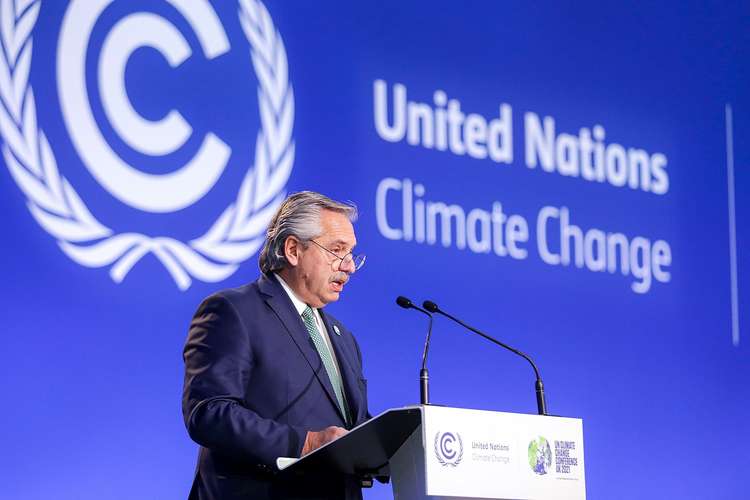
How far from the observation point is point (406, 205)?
499cm

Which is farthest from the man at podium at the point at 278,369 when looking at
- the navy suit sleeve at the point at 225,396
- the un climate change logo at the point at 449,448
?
the un climate change logo at the point at 449,448

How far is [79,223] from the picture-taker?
160 inches

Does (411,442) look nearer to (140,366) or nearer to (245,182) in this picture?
(140,366)

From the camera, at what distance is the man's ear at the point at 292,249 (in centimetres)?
333

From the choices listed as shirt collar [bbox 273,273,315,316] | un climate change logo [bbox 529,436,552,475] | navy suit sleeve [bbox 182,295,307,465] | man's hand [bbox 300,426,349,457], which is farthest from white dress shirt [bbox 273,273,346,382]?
un climate change logo [bbox 529,436,552,475]

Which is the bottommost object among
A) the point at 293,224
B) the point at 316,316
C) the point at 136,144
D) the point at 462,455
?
the point at 462,455

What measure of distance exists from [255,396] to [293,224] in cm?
52

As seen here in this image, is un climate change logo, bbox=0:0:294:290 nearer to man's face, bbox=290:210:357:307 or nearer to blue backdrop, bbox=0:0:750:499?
blue backdrop, bbox=0:0:750:499

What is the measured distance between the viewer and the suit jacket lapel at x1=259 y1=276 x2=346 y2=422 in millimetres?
3156

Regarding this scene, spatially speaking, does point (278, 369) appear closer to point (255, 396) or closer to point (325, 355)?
point (255, 396)

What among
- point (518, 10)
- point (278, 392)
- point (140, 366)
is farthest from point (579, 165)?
point (278, 392)

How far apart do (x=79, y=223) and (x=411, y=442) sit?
1.77 m

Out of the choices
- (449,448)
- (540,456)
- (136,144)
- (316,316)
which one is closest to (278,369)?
(316,316)

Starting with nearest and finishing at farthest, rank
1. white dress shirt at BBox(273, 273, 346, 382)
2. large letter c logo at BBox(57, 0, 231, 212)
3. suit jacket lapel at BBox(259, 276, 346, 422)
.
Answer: suit jacket lapel at BBox(259, 276, 346, 422), white dress shirt at BBox(273, 273, 346, 382), large letter c logo at BBox(57, 0, 231, 212)
